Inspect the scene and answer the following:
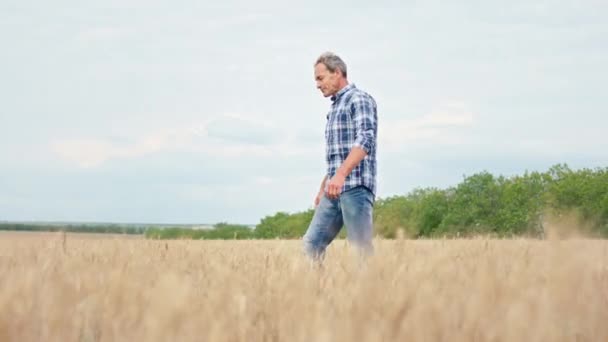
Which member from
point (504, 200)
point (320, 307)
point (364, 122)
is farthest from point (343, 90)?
point (504, 200)

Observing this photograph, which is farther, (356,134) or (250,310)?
(356,134)

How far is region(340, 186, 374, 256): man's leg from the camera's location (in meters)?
5.98

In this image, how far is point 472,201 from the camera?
62250 millimetres

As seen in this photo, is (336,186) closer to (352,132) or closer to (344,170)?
(344,170)

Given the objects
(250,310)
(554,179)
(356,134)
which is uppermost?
(554,179)

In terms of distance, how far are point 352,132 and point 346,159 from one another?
0.48 meters

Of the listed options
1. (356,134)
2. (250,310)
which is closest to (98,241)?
(356,134)

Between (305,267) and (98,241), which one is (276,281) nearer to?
(305,267)

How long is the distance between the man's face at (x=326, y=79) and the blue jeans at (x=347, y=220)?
85 centimetres

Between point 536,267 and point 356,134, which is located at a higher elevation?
point 356,134

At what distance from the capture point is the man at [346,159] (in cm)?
598

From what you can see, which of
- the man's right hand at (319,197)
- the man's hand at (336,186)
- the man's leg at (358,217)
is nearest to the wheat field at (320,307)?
the man's hand at (336,186)

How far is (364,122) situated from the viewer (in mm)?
6035

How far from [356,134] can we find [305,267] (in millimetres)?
2630
